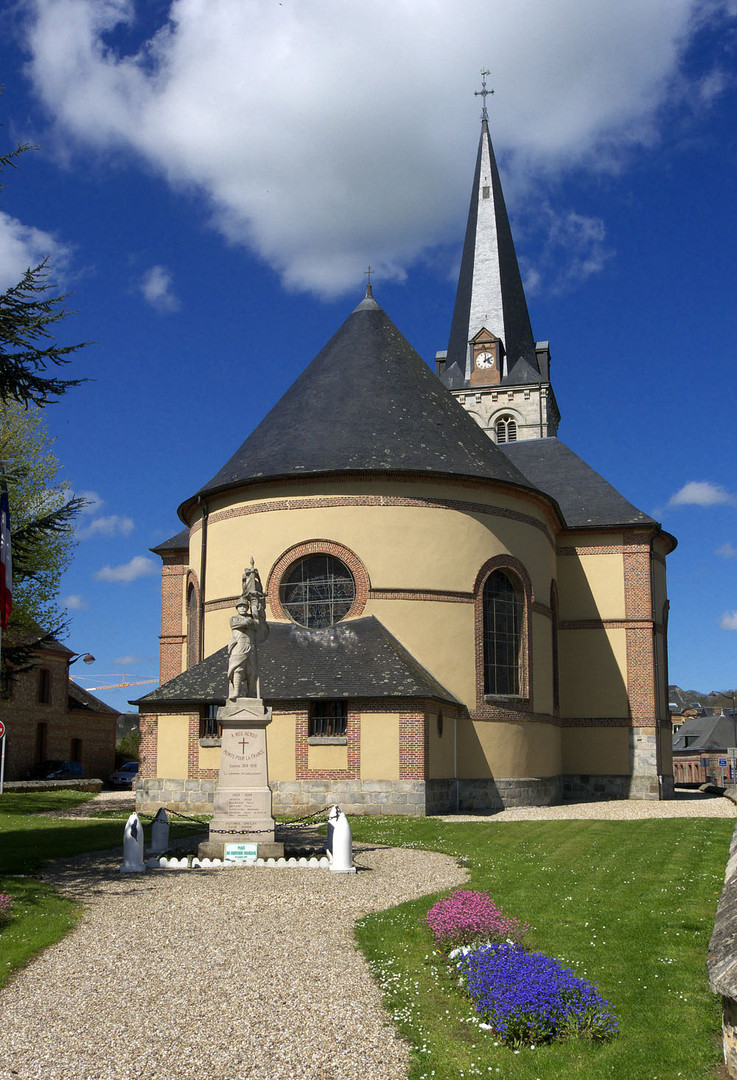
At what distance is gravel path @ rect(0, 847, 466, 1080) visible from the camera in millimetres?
6023

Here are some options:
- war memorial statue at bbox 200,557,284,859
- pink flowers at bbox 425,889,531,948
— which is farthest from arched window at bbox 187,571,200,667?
pink flowers at bbox 425,889,531,948

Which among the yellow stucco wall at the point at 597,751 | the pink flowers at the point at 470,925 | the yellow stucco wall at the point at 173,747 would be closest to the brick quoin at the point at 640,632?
the yellow stucco wall at the point at 597,751

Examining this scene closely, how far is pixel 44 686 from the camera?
145 ft

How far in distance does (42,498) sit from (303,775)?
11.7 meters

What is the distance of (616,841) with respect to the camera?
16516 mm

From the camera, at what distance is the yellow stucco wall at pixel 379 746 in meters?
21.2

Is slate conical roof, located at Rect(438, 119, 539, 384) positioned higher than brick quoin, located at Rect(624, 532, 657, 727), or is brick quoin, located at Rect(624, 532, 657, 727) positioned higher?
slate conical roof, located at Rect(438, 119, 539, 384)

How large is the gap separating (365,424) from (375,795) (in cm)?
981

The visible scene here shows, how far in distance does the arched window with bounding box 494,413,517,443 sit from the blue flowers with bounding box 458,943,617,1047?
45.5m

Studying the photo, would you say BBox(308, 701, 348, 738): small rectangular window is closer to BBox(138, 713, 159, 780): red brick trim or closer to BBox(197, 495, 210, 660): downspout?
BBox(138, 713, 159, 780): red brick trim

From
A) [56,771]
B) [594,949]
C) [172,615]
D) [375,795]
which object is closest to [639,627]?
[375,795]

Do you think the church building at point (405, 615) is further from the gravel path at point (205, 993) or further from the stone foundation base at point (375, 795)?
the gravel path at point (205, 993)


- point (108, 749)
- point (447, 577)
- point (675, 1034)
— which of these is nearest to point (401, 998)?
point (675, 1034)

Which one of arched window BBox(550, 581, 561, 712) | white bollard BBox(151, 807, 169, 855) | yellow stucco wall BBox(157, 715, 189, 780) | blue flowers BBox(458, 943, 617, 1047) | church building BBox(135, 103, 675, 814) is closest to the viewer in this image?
blue flowers BBox(458, 943, 617, 1047)
